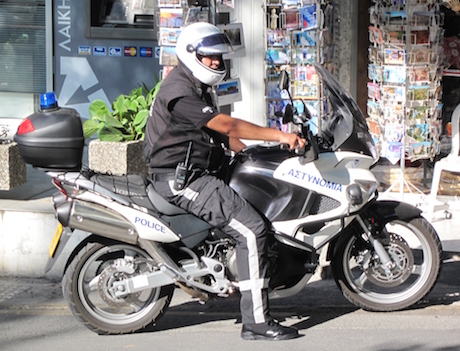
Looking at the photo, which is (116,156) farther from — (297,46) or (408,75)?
(408,75)

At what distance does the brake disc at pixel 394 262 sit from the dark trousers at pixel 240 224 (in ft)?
2.64

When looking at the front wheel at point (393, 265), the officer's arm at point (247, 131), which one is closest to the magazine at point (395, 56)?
the front wheel at point (393, 265)

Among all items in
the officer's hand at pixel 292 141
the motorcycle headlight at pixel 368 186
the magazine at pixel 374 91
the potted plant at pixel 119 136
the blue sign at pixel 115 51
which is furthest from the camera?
the blue sign at pixel 115 51

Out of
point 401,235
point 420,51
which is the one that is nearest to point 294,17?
point 420,51

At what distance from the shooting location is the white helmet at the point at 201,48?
4961 mm

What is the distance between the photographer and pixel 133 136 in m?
7.54

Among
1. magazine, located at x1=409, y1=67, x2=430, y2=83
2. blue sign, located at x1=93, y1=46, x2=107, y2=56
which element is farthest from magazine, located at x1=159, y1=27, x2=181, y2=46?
blue sign, located at x1=93, y1=46, x2=107, y2=56

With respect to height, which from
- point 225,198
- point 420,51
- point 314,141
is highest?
point 420,51

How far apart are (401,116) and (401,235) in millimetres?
2415

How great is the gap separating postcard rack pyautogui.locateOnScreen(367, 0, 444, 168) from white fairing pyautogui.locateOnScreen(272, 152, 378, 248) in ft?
8.65

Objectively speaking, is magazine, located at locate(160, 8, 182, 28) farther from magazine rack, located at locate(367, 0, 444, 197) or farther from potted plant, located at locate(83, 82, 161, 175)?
magazine rack, located at locate(367, 0, 444, 197)

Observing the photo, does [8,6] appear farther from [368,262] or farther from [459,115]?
[368,262]

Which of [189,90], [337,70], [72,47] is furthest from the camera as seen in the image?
[72,47]

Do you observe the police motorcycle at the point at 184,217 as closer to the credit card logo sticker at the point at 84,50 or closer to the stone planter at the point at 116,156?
the stone planter at the point at 116,156
